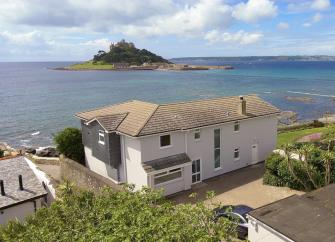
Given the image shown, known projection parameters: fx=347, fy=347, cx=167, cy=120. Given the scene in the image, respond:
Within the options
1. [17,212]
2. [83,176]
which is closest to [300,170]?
[83,176]

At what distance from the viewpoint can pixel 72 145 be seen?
33312mm

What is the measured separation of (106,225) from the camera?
966 centimetres

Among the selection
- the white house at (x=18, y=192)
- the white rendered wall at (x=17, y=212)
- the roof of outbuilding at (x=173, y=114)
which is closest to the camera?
the white rendered wall at (x=17, y=212)

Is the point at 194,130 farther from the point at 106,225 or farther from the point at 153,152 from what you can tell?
the point at 106,225

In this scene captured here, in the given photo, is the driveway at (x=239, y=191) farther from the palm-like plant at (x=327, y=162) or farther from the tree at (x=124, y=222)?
the tree at (x=124, y=222)

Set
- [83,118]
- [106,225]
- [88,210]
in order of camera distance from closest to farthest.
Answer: [106,225]
[88,210]
[83,118]

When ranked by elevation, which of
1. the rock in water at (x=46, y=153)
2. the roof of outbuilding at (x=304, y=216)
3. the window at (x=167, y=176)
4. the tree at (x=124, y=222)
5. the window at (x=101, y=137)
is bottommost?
the rock in water at (x=46, y=153)

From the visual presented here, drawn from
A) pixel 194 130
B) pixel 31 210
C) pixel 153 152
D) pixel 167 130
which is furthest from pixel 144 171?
pixel 31 210

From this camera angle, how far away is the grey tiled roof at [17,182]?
71.2 ft

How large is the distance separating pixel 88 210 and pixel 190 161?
15.3 m

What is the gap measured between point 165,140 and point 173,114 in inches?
98.5

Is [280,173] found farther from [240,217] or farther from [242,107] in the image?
[240,217]

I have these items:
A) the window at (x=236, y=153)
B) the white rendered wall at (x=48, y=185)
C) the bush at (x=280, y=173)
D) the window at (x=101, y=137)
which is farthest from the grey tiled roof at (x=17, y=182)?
the bush at (x=280, y=173)

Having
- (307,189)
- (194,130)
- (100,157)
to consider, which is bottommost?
(307,189)
